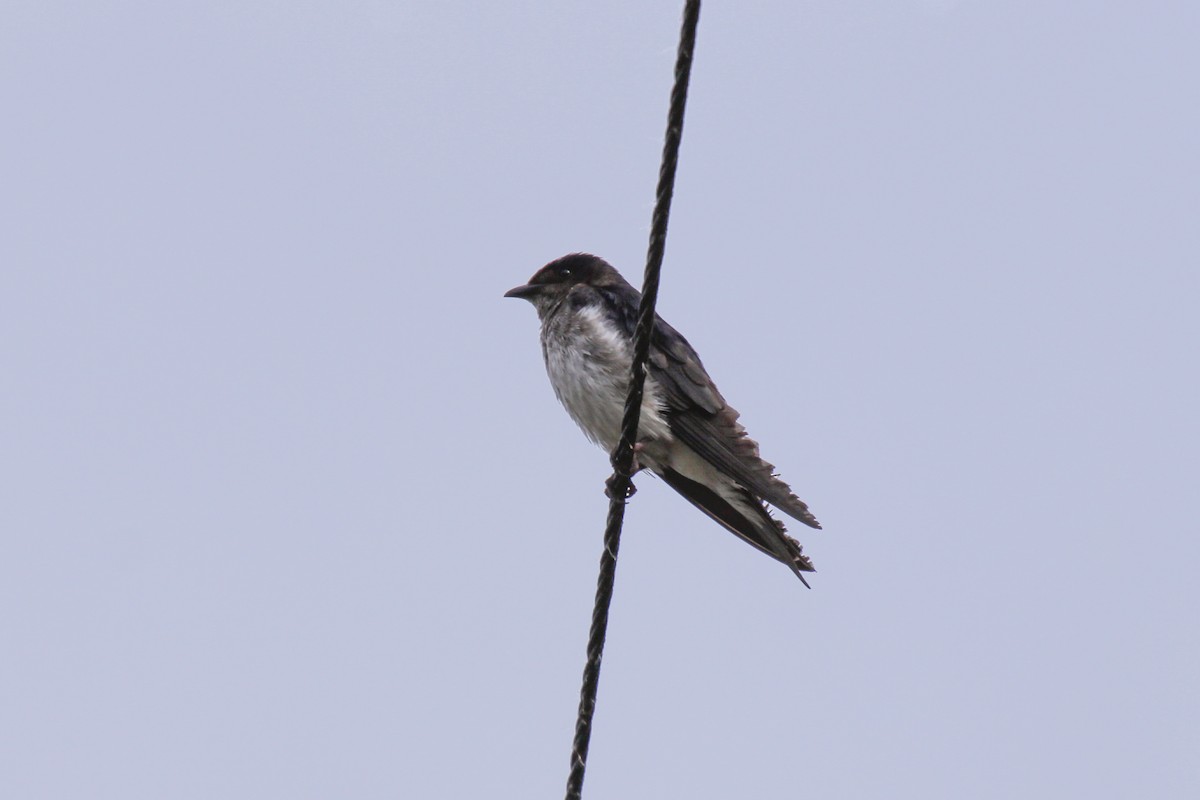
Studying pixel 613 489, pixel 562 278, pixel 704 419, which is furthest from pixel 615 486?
pixel 562 278

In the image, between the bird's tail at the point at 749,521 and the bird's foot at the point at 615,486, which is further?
the bird's tail at the point at 749,521

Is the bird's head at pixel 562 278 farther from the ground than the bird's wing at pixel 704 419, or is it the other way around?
the bird's head at pixel 562 278

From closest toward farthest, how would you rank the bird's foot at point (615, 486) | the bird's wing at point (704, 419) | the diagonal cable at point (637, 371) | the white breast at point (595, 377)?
the diagonal cable at point (637, 371) → the bird's foot at point (615, 486) → the bird's wing at point (704, 419) → the white breast at point (595, 377)

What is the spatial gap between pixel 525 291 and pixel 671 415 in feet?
5.56

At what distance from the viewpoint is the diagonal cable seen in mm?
4125

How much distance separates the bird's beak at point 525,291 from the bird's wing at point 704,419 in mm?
1169

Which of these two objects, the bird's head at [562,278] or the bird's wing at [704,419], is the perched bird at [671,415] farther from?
the bird's head at [562,278]

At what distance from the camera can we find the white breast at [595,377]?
7.70 metres

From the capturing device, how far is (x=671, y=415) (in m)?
7.72

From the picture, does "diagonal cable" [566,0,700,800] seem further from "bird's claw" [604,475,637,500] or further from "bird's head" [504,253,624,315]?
"bird's head" [504,253,624,315]

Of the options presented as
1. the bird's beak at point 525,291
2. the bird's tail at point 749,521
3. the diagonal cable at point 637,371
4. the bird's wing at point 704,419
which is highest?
the bird's beak at point 525,291

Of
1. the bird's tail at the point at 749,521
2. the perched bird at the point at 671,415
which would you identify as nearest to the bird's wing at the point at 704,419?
the perched bird at the point at 671,415

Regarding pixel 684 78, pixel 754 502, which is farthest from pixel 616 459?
pixel 754 502

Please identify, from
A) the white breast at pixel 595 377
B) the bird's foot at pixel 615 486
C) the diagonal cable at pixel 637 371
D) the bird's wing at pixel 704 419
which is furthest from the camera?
the white breast at pixel 595 377
